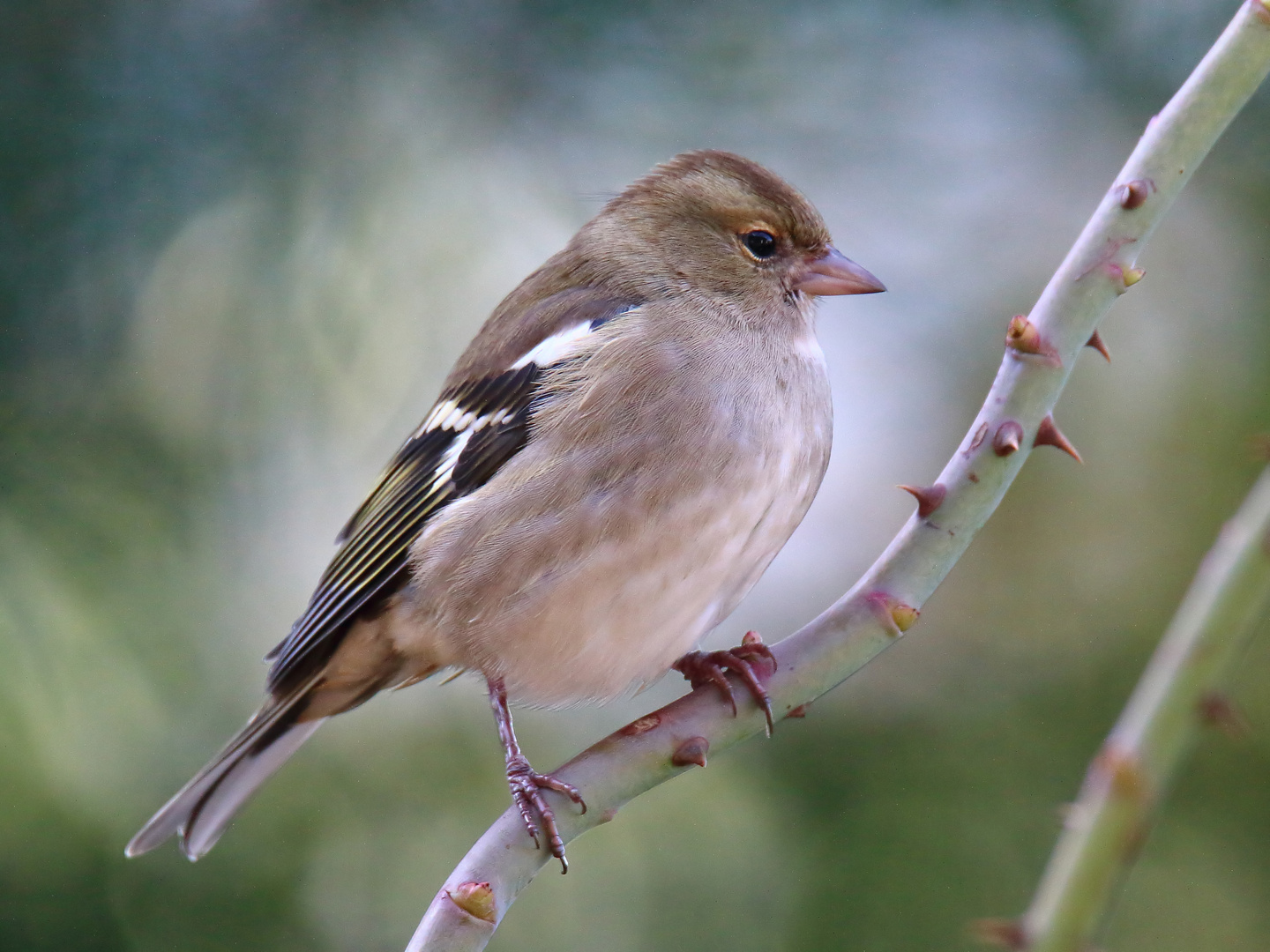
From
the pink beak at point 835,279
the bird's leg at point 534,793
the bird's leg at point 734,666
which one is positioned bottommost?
the bird's leg at point 534,793

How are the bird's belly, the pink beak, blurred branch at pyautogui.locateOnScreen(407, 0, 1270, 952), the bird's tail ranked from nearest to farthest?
blurred branch at pyautogui.locateOnScreen(407, 0, 1270, 952) < the bird's belly < the bird's tail < the pink beak

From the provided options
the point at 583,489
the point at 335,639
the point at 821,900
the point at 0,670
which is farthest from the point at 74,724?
the point at 821,900

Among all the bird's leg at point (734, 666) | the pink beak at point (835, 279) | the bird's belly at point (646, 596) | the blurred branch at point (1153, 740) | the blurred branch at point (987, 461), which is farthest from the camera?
the pink beak at point (835, 279)

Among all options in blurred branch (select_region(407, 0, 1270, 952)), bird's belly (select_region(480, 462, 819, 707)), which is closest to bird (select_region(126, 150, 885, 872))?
bird's belly (select_region(480, 462, 819, 707))

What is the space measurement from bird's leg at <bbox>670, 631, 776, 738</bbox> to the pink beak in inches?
30.5

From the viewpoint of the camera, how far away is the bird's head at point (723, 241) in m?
2.26

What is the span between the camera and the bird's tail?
2039 mm

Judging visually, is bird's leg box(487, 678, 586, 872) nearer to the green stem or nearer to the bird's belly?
the bird's belly

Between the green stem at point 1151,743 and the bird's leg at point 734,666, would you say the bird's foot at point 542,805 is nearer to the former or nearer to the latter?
the bird's leg at point 734,666

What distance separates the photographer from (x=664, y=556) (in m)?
1.81

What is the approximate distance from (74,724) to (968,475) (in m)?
1.86

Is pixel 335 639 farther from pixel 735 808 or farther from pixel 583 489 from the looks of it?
pixel 735 808

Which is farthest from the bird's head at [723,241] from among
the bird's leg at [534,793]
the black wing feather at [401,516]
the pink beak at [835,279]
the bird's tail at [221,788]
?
the bird's tail at [221,788]

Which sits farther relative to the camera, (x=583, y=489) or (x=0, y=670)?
(x=0, y=670)
